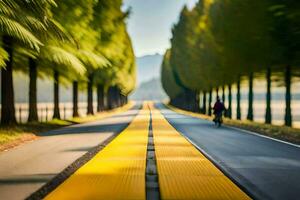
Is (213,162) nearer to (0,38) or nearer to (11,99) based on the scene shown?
A: (0,38)

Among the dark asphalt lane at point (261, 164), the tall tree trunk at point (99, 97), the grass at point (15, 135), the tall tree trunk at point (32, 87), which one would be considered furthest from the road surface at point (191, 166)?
the tall tree trunk at point (99, 97)

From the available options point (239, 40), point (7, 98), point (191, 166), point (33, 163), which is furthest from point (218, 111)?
point (33, 163)

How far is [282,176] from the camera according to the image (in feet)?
36.6

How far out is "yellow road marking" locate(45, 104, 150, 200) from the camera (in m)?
8.66

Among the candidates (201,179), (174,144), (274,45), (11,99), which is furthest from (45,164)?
(274,45)

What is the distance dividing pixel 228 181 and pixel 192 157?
169 inches

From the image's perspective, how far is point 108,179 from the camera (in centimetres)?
1045

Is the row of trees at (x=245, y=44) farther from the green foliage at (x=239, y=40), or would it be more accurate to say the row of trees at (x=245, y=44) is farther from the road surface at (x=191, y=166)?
the road surface at (x=191, y=166)

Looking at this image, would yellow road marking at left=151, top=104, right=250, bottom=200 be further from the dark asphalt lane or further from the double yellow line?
the dark asphalt lane

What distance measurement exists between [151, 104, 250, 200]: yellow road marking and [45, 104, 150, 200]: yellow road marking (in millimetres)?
420

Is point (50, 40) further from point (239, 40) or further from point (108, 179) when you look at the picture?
point (239, 40)

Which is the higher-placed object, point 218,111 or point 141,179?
point 218,111

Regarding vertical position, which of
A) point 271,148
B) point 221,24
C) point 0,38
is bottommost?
point 271,148

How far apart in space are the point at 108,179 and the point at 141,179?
0.62 m
